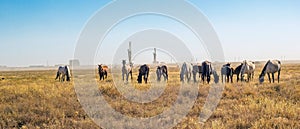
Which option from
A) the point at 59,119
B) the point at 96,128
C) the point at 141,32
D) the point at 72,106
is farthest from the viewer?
the point at 141,32

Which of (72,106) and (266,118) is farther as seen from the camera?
(72,106)

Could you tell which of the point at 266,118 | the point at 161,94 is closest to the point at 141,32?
the point at 161,94

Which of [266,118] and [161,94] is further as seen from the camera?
[161,94]

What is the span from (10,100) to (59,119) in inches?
182

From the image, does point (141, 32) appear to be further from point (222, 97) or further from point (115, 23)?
point (222, 97)

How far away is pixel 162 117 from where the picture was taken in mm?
8664

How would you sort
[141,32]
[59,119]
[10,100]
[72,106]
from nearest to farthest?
[59,119] → [72,106] → [10,100] → [141,32]

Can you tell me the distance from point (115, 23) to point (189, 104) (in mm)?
4821

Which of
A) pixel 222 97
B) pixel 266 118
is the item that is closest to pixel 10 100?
pixel 222 97

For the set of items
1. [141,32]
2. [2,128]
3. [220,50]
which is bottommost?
[2,128]

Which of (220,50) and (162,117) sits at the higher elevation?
(220,50)

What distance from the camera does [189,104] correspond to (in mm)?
10398

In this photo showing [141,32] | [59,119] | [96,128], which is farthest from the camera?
[141,32]

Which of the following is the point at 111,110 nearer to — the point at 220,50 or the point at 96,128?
the point at 96,128
